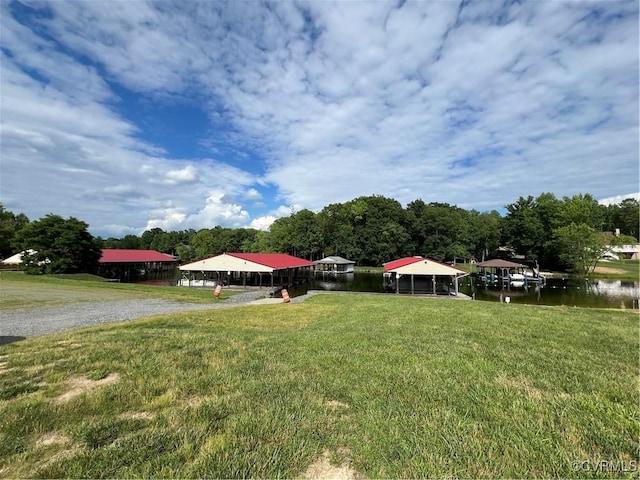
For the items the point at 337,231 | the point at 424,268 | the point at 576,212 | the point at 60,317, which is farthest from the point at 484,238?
the point at 60,317

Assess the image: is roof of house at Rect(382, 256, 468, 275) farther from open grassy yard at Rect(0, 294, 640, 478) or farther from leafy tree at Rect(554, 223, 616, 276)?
leafy tree at Rect(554, 223, 616, 276)

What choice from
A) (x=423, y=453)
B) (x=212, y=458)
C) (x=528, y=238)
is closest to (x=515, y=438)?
(x=423, y=453)

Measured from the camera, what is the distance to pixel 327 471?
254 cm

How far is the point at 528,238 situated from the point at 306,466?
6733 centimetres

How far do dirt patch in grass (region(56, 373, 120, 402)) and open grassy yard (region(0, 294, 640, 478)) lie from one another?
28 millimetres

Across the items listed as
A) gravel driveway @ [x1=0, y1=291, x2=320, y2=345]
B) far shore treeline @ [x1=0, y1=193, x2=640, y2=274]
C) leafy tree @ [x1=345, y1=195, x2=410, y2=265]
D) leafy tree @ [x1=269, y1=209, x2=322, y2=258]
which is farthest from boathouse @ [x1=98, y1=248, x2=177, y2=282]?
leafy tree @ [x1=345, y1=195, x2=410, y2=265]

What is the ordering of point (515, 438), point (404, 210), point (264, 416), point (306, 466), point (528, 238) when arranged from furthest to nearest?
point (404, 210)
point (528, 238)
point (264, 416)
point (515, 438)
point (306, 466)

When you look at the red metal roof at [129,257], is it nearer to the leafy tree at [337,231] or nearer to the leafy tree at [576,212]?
the leafy tree at [337,231]

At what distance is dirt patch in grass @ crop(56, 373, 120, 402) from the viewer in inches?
154

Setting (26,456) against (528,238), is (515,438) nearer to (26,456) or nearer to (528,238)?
(26,456)

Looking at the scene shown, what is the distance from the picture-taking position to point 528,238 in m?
58.2

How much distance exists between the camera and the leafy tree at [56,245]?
1385 inches

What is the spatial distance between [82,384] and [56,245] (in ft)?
135

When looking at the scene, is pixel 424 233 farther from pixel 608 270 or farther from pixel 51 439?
pixel 51 439
